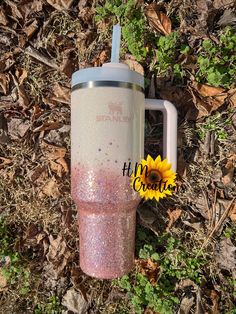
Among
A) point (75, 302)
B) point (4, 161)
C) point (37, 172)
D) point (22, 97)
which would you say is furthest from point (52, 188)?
point (75, 302)

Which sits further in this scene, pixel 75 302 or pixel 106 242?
pixel 75 302

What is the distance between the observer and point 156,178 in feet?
5.71

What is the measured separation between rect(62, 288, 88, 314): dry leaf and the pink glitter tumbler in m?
0.30

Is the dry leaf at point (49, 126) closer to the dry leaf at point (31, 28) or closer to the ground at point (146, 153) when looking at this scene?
the ground at point (146, 153)

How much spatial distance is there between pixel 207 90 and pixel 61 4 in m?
0.86

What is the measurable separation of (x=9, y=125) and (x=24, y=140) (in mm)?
116

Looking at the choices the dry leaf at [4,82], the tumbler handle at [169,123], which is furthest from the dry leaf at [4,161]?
the tumbler handle at [169,123]

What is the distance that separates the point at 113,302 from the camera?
1.93 meters

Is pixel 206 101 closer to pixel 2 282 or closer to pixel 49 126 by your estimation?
pixel 49 126

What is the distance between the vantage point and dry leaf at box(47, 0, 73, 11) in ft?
6.30

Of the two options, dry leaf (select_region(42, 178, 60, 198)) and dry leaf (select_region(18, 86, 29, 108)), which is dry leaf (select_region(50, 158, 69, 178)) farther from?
dry leaf (select_region(18, 86, 29, 108))

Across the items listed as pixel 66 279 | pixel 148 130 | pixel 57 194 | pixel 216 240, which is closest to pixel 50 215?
pixel 57 194

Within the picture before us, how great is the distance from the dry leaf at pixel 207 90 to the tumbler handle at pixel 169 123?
0.19m

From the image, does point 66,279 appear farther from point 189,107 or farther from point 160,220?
point 189,107
